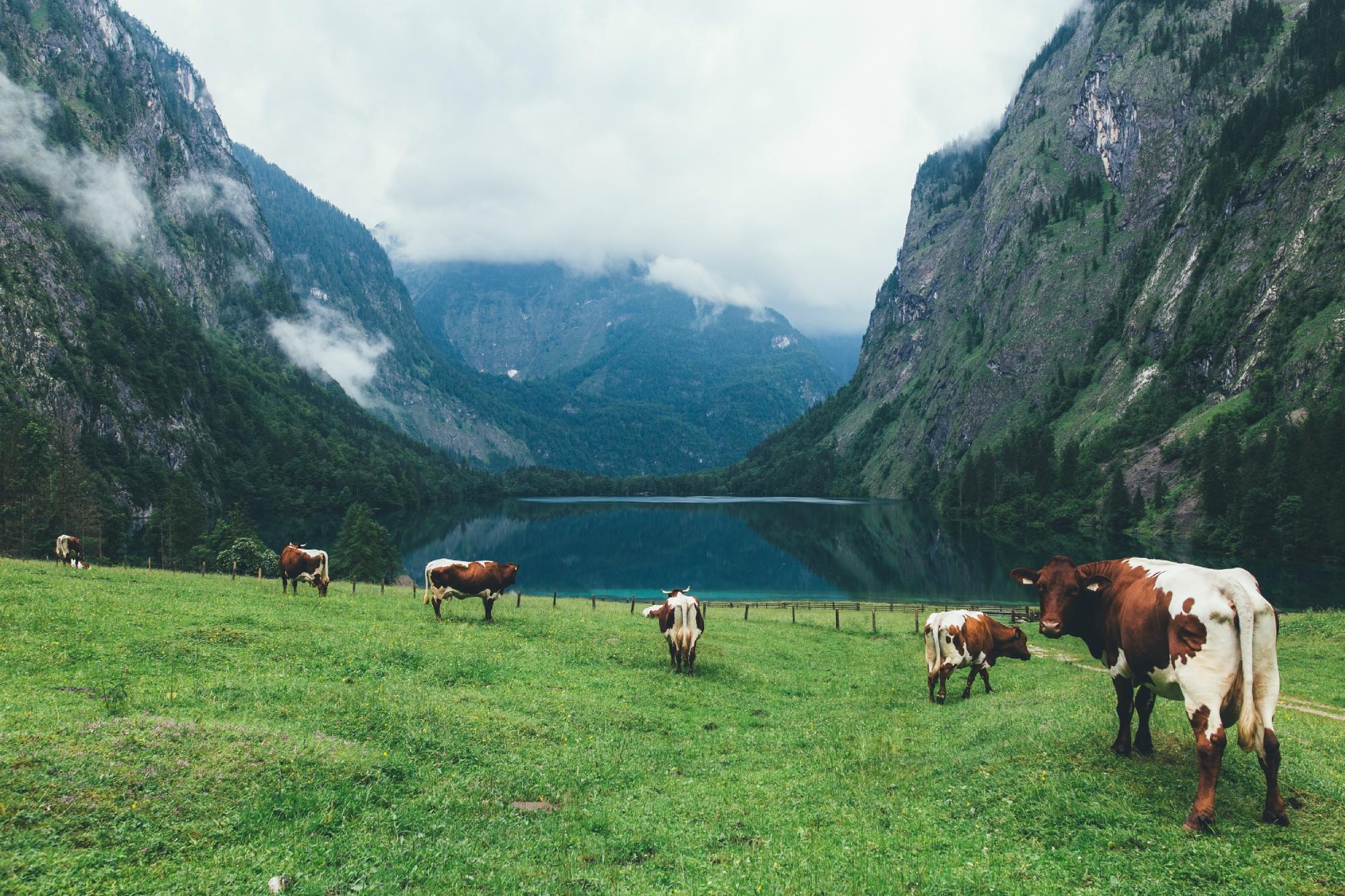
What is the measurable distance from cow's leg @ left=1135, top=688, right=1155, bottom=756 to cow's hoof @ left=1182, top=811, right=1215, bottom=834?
325 centimetres

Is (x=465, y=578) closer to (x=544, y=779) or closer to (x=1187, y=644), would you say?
(x=544, y=779)

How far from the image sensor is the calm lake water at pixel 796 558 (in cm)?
9131

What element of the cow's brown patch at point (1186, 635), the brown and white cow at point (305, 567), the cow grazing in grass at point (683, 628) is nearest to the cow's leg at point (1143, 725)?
the cow's brown patch at point (1186, 635)

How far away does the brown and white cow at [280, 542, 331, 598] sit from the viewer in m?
38.0

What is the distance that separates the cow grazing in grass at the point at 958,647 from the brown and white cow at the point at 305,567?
3153 cm

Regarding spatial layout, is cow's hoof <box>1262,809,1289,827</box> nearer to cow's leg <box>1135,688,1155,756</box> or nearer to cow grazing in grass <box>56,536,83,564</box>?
cow's leg <box>1135,688,1155,756</box>

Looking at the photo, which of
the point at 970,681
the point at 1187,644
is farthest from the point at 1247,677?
the point at 970,681

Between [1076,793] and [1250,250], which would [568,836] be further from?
[1250,250]

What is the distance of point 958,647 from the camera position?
26531 mm

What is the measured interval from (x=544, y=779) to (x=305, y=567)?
94.8 feet

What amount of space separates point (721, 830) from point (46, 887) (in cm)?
1050

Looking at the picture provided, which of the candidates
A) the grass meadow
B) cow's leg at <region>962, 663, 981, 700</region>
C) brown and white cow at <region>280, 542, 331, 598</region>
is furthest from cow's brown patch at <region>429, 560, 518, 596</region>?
cow's leg at <region>962, 663, 981, 700</region>

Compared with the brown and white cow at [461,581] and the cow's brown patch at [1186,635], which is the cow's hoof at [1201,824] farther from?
the brown and white cow at [461,581]

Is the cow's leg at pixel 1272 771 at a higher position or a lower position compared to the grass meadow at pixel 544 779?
higher
